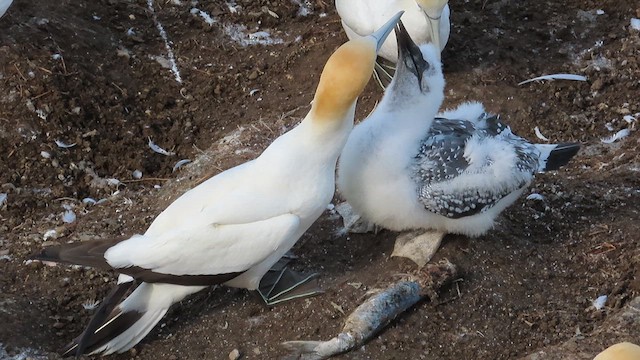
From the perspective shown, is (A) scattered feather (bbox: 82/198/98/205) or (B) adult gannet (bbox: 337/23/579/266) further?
(A) scattered feather (bbox: 82/198/98/205)

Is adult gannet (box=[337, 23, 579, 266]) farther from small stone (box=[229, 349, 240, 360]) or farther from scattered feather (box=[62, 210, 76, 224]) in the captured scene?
scattered feather (box=[62, 210, 76, 224])

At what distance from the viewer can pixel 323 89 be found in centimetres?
400

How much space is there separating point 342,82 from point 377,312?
3.52 feet

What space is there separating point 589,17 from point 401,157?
3.29 meters

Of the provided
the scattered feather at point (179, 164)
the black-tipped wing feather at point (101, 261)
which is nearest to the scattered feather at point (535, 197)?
the black-tipped wing feather at point (101, 261)

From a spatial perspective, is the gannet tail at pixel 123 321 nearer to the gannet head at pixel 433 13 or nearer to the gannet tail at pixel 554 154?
the gannet tail at pixel 554 154

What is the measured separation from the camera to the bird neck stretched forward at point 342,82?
397cm

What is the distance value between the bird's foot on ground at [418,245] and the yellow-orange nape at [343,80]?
90 centimetres

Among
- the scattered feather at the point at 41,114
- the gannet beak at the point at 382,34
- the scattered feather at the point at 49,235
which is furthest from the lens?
the scattered feather at the point at 41,114

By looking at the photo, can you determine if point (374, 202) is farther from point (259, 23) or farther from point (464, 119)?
point (259, 23)

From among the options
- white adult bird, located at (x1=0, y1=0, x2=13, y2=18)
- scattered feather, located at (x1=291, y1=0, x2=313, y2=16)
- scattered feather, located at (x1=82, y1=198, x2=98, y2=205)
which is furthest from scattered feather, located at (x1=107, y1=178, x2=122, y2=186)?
scattered feather, located at (x1=291, y1=0, x2=313, y2=16)

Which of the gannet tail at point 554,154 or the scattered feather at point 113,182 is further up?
the scattered feather at point 113,182

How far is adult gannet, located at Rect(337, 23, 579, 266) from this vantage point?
4.43 m

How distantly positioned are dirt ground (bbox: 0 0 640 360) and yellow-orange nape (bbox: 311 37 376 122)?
0.92 metres
